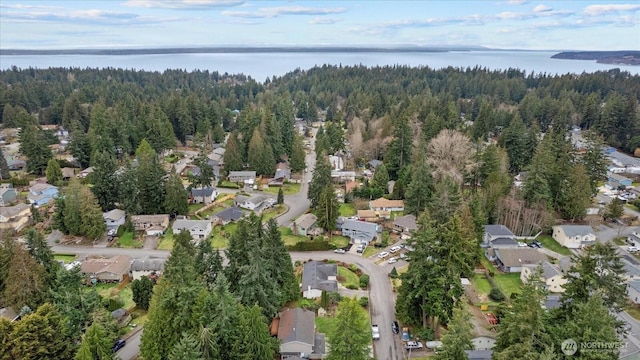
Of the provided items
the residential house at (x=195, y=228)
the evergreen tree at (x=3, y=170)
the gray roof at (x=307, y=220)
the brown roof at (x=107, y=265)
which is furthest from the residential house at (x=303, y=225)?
the evergreen tree at (x=3, y=170)

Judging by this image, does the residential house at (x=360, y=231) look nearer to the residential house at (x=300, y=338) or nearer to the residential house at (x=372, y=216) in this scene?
the residential house at (x=372, y=216)

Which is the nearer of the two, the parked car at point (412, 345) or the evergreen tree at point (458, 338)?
the evergreen tree at point (458, 338)

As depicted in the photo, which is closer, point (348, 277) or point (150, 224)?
point (348, 277)

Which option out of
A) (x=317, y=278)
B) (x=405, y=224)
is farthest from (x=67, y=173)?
(x=405, y=224)

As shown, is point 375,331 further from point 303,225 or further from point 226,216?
point 226,216

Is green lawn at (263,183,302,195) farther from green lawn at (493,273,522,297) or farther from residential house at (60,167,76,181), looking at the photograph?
green lawn at (493,273,522,297)

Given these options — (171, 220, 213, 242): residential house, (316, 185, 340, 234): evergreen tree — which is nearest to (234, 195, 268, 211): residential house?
(171, 220, 213, 242): residential house
